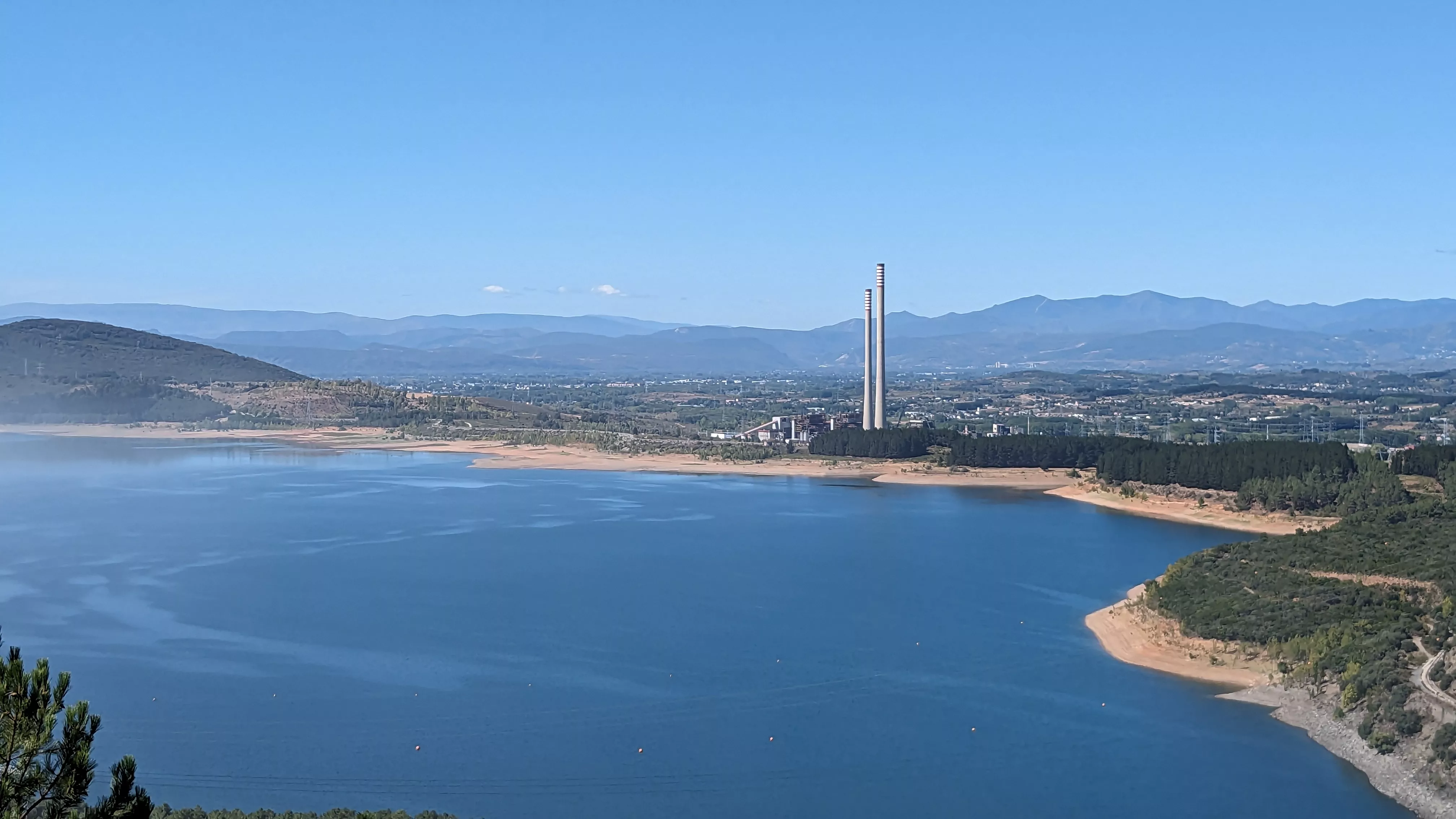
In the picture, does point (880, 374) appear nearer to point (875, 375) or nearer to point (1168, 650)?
point (875, 375)

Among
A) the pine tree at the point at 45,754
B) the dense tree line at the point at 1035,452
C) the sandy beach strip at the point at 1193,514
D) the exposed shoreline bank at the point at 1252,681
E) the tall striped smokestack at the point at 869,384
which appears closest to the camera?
the pine tree at the point at 45,754

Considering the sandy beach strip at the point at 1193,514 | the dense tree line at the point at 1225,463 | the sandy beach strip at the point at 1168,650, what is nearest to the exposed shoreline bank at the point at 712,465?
the sandy beach strip at the point at 1193,514

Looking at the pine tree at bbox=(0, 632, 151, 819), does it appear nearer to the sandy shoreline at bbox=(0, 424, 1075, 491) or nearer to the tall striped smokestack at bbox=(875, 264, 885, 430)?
the sandy shoreline at bbox=(0, 424, 1075, 491)

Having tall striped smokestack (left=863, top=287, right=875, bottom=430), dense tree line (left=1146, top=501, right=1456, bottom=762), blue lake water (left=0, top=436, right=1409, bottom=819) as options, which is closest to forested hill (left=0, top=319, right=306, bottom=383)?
tall striped smokestack (left=863, top=287, right=875, bottom=430)

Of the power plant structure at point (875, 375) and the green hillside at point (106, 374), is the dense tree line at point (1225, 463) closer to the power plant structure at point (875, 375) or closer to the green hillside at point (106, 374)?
the power plant structure at point (875, 375)

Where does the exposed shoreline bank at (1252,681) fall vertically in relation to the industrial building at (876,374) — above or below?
below

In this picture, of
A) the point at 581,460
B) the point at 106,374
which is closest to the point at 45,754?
the point at 581,460

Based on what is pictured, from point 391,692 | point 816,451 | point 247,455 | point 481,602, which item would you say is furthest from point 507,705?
point 247,455
